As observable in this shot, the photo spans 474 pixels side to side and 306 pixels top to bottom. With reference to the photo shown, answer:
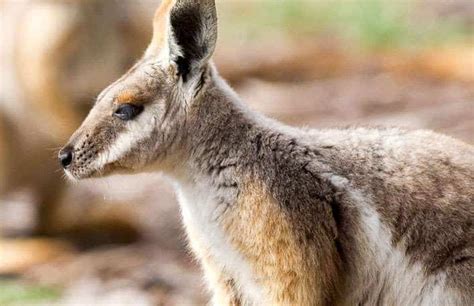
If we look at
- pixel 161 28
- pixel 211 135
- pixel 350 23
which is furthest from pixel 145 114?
pixel 350 23

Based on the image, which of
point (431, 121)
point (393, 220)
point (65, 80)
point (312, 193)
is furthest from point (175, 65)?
point (431, 121)

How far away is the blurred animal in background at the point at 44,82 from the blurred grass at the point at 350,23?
398 centimetres

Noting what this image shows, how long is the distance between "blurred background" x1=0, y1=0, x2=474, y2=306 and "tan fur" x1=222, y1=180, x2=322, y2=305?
6.82ft

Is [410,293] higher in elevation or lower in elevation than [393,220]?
lower

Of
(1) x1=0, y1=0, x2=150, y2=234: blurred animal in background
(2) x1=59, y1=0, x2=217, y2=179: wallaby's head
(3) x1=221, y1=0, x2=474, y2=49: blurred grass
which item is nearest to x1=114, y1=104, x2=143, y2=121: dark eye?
(2) x1=59, y1=0, x2=217, y2=179: wallaby's head

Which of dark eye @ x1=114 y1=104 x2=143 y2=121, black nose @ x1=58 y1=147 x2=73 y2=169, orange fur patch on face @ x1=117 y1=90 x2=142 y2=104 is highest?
orange fur patch on face @ x1=117 y1=90 x2=142 y2=104

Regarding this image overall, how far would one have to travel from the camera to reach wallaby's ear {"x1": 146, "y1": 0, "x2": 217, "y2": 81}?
Result: 4.68 m

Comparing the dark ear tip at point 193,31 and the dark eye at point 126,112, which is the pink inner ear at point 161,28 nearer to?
the dark ear tip at point 193,31

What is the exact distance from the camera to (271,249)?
15.4 feet

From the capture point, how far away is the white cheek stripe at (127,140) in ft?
15.8

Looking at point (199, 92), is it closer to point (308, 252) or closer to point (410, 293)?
point (308, 252)

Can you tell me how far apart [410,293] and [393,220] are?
31cm

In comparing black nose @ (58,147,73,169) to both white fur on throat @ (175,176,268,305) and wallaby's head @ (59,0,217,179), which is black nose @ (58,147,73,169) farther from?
white fur on throat @ (175,176,268,305)

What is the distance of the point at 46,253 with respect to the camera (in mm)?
8766
